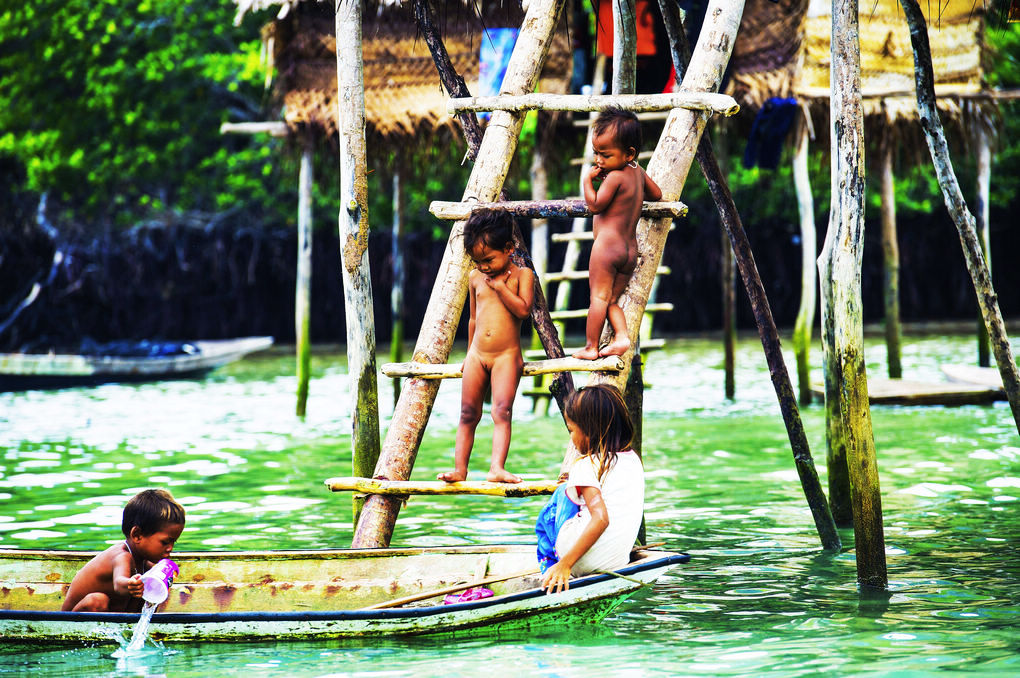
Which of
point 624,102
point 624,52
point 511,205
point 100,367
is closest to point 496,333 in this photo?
point 511,205

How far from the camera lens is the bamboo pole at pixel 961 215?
5742 millimetres

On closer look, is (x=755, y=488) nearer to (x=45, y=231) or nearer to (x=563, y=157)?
(x=563, y=157)

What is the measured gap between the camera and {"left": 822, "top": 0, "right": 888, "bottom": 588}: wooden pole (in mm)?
5035

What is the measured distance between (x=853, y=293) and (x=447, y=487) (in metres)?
1.90

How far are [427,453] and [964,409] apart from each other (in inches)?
200

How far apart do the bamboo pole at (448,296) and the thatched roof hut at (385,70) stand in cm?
566

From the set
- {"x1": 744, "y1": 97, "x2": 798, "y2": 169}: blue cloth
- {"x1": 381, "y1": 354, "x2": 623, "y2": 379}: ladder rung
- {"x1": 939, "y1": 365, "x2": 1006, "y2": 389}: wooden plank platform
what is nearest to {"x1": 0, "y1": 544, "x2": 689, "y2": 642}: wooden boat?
{"x1": 381, "y1": 354, "x2": 623, "y2": 379}: ladder rung

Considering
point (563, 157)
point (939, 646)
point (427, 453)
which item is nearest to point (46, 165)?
point (563, 157)

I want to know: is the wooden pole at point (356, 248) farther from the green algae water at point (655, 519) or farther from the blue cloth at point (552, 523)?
the blue cloth at point (552, 523)

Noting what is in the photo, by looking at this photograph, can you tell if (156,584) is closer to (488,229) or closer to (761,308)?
(488,229)

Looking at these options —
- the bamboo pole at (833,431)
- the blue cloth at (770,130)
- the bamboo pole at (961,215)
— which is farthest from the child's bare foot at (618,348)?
the blue cloth at (770,130)

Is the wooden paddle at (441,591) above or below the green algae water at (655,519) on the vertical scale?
above

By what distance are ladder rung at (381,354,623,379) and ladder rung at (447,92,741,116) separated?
107cm

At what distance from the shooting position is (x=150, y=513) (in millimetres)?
4570
